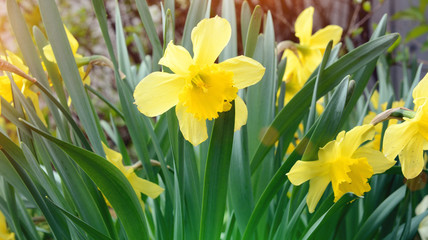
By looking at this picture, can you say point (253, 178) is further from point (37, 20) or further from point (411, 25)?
point (411, 25)

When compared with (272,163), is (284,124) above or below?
above

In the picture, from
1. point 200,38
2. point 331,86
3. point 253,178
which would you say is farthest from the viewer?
point 253,178

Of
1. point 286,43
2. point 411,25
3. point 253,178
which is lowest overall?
point 411,25

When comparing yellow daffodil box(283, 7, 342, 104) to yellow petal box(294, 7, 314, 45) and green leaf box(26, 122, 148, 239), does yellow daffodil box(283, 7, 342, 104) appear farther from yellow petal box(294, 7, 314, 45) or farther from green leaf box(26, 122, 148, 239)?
green leaf box(26, 122, 148, 239)

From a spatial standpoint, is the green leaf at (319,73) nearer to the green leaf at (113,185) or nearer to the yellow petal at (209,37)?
the yellow petal at (209,37)

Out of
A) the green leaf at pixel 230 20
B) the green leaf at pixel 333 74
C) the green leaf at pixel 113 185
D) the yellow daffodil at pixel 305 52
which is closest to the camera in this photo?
the green leaf at pixel 113 185

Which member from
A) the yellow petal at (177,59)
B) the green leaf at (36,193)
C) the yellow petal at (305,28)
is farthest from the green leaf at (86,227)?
the yellow petal at (305,28)

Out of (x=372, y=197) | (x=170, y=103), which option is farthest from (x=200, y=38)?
(x=372, y=197)

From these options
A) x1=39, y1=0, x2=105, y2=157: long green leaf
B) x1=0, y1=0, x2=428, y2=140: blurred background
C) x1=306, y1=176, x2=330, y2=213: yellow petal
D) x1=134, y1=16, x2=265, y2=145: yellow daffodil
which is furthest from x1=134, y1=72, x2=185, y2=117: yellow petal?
x1=0, y1=0, x2=428, y2=140: blurred background
